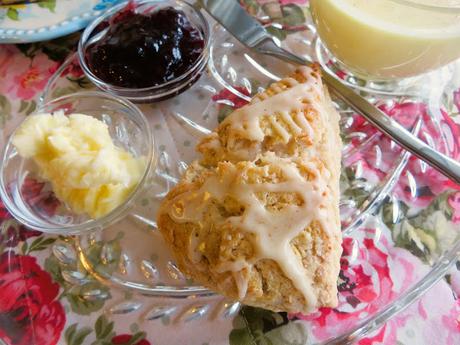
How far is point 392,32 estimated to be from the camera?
1.45 metres

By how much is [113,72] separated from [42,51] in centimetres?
53

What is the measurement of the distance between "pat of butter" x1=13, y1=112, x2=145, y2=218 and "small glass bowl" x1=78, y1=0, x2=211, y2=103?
0.25 meters

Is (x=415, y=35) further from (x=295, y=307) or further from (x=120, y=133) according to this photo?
(x=120, y=133)

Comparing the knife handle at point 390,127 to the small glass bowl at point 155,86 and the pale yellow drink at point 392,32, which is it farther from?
the small glass bowl at point 155,86

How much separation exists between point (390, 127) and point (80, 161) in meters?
1.04

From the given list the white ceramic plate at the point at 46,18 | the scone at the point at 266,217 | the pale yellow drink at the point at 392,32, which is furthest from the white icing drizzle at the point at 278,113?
the white ceramic plate at the point at 46,18

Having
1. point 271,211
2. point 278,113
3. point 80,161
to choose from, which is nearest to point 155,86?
point 80,161

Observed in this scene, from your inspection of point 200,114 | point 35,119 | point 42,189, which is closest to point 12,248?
point 42,189

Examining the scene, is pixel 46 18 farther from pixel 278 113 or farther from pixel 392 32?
pixel 392 32

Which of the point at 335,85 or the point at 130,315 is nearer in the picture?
the point at 130,315

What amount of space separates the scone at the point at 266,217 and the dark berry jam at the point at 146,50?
0.55m

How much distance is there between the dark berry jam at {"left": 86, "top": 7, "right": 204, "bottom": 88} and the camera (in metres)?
1.78

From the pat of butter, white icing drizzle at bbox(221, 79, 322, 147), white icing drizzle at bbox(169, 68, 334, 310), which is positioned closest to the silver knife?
white icing drizzle at bbox(221, 79, 322, 147)

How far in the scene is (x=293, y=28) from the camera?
81.4 inches
